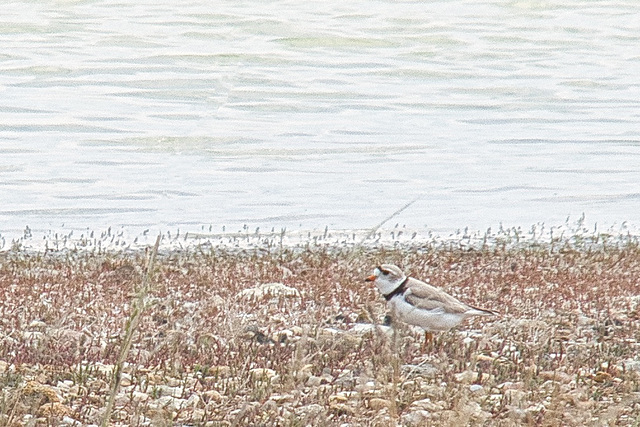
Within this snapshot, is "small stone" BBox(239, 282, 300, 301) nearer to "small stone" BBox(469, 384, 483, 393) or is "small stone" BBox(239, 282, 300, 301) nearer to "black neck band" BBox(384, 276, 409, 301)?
"black neck band" BBox(384, 276, 409, 301)

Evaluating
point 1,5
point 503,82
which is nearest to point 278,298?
point 503,82

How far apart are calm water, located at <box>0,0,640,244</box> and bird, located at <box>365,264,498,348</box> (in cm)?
569

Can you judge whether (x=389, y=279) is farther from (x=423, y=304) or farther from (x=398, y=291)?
(x=423, y=304)

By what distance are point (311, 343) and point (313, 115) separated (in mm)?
30298

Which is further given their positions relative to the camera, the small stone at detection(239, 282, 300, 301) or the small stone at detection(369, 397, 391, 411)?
the small stone at detection(239, 282, 300, 301)

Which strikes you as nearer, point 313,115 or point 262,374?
point 262,374

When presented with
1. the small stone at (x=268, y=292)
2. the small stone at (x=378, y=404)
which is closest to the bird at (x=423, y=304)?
the small stone at (x=268, y=292)

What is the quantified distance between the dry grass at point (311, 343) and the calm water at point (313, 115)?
116 inches

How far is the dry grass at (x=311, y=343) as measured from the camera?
279 inches

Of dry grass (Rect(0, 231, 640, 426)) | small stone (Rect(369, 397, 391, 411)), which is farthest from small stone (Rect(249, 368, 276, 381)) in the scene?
small stone (Rect(369, 397, 391, 411))

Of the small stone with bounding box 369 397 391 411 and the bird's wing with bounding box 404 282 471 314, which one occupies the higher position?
the small stone with bounding box 369 397 391 411

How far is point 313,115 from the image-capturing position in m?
39.6

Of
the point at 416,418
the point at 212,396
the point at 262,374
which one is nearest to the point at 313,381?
the point at 262,374

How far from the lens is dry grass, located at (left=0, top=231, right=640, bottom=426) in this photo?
7074 mm
